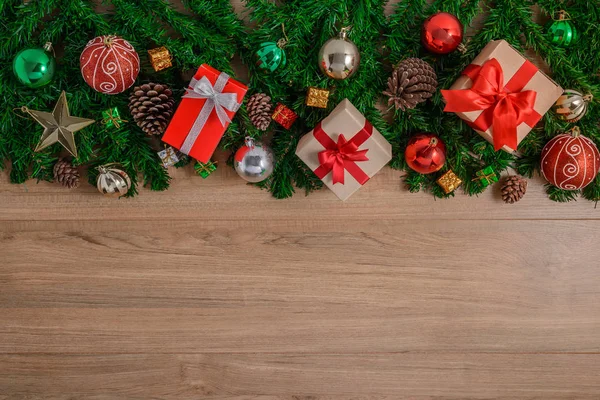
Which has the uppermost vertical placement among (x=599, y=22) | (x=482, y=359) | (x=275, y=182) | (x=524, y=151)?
(x=599, y=22)

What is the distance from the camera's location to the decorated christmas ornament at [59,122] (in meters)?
1.02

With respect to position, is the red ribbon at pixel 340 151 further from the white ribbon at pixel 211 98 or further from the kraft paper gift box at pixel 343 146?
the white ribbon at pixel 211 98

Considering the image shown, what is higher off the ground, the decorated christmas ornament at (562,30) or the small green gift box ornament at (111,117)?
the decorated christmas ornament at (562,30)

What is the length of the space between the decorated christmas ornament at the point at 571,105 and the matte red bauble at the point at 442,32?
0.26m

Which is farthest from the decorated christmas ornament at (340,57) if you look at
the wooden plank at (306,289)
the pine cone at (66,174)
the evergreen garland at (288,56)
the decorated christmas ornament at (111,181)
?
the pine cone at (66,174)

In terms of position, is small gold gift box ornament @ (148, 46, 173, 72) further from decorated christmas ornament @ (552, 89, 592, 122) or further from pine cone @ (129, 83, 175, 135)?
decorated christmas ornament @ (552, 89, 592, 122)

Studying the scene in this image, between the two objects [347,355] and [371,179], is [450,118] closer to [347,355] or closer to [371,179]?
[371,179]

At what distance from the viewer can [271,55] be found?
99 cm

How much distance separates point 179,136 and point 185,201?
0.19 meters

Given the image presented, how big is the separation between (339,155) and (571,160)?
19.1 inches

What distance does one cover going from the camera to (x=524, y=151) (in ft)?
3.61

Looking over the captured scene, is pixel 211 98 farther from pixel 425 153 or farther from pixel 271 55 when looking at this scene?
pixel 425 153

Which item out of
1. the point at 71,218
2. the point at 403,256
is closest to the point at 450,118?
the point at 403,256

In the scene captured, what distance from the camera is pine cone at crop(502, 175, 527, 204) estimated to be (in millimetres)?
1093
